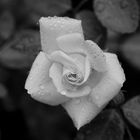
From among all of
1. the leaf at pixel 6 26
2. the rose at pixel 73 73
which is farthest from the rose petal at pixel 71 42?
the leaf at pixel 6 26

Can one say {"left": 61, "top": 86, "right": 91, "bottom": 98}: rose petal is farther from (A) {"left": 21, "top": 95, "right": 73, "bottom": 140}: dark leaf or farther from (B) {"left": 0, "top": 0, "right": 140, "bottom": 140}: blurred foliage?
(A) {"left": 21, "top": 95, "right": 73, "bottom": 140}: dark leaf

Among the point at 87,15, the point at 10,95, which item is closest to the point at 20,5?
the point at 10,95

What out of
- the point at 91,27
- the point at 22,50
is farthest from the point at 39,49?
the point at 91,27

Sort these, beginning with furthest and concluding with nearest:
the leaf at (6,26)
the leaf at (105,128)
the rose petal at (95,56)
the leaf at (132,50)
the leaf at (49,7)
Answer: the leaf at (132,50), the leaf at (6,26), the leaf at (49,7), the leaf at (105,128), the rose petal at (95,56)

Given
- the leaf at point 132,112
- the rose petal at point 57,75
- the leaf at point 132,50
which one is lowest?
the leaf at point 132,50

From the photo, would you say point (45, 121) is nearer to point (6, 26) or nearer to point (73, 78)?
point (6, 26)

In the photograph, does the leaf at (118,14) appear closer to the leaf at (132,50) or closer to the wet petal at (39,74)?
the wet petal at (39,74)

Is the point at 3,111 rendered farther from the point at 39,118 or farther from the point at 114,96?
the point at 114,96
